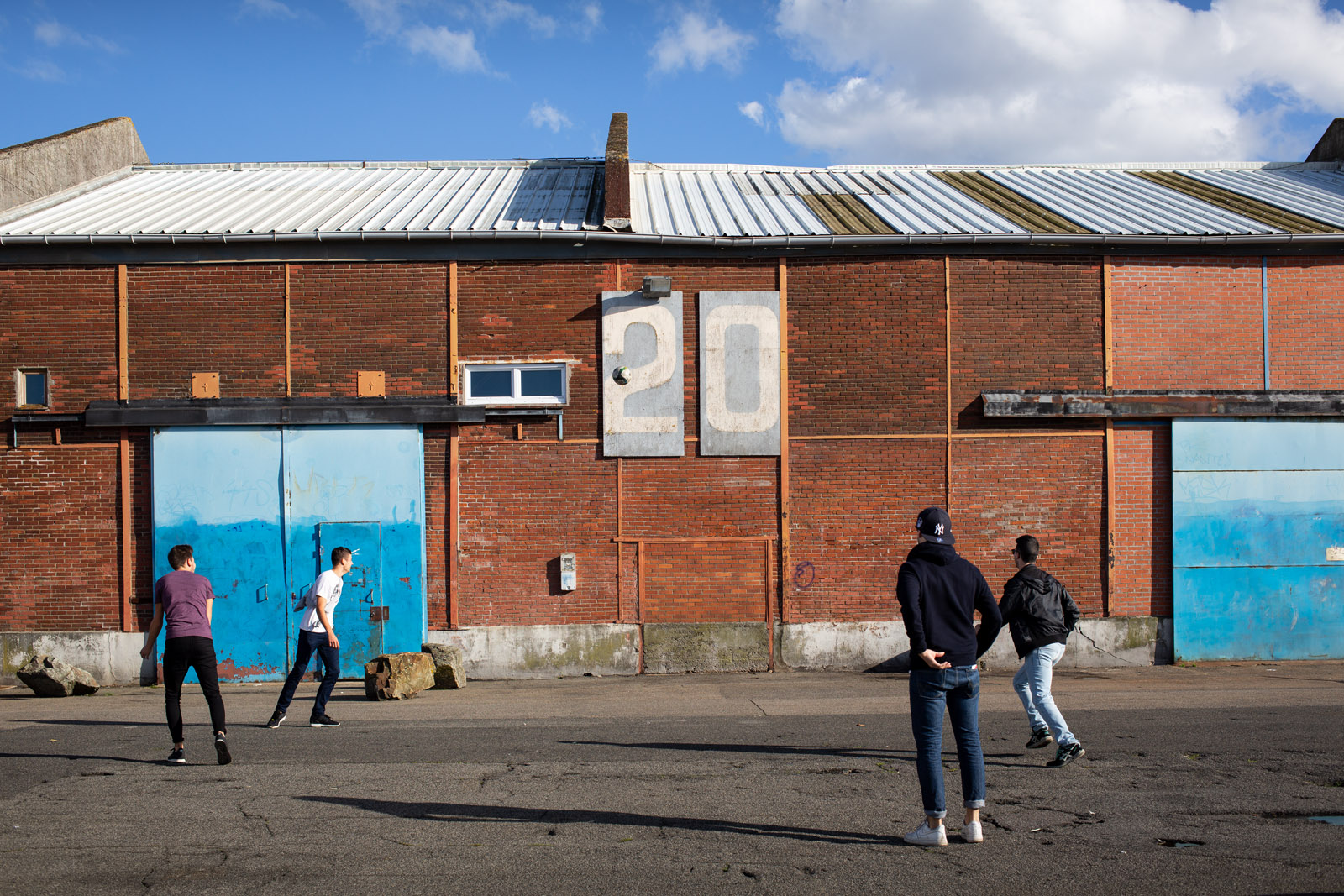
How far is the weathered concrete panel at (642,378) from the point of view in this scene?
40.9ft

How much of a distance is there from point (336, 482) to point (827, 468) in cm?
663

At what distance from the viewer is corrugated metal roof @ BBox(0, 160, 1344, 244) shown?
42.4 feet

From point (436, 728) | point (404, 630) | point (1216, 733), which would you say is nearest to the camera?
point (1216, 733)

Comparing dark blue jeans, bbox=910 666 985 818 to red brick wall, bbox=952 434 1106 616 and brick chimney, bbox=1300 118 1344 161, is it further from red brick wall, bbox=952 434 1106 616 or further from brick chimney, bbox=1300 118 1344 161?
brick chimney, bbox=1300 118 1344 161

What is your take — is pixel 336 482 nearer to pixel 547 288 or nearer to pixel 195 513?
pixel 195 513

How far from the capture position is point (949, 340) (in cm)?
1270

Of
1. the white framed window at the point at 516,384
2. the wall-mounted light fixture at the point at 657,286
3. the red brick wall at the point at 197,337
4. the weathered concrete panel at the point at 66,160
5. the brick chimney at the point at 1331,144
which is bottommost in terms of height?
the white framed window at the point at 516,384

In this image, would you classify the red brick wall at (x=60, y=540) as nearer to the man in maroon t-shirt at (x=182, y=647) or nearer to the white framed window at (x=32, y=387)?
the white framed window at (x=32, y=387)

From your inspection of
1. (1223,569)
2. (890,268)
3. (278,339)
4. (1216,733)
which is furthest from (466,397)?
(1223,569)

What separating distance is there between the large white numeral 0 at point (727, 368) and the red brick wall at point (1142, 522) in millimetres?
4855

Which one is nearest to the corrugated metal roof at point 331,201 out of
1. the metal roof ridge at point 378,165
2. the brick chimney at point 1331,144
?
the metal roof ridge at point 378,165

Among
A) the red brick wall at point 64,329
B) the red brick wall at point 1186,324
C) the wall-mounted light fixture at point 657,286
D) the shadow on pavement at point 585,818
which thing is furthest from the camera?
the red brick wall at point 1186,324

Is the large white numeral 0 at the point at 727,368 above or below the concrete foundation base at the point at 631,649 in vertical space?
above

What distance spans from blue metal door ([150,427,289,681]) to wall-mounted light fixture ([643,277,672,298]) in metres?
5.33
